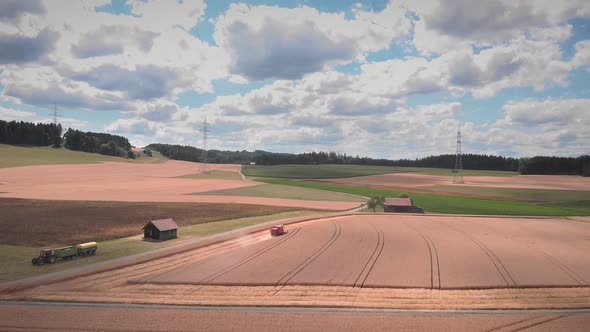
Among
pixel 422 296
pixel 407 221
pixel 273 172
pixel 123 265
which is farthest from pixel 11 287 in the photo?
pixel 273 172

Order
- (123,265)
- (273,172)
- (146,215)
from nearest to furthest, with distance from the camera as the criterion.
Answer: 1. (123,265)
2. (146,215)
3. (273,172)

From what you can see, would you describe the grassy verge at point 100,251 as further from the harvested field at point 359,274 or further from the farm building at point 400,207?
the farm building at point 400,207

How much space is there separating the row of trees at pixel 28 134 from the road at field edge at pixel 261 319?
6156 inches

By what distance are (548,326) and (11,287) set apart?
26.7 meters

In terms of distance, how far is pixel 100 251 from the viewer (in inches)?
1104

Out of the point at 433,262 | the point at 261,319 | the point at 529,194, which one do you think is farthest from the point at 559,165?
the point at 261,319

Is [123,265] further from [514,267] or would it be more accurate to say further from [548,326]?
[514,267]

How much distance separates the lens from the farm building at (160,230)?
32000mm

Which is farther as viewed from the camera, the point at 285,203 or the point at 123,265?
the point at 285,203

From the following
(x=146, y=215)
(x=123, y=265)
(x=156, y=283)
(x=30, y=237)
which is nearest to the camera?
(x=156, y=283)

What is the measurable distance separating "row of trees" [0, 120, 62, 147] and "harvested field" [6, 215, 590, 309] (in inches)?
5948

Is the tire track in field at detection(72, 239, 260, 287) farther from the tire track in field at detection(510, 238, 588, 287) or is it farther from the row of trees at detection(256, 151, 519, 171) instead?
the row of trees at detection(256, 151, 519, 171)

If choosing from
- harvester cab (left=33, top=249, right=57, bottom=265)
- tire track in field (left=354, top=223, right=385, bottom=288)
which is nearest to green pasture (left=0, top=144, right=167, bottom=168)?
harvester cab (left=33, top=249, right=57, bottom=265)

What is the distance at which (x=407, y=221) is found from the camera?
44.3m
